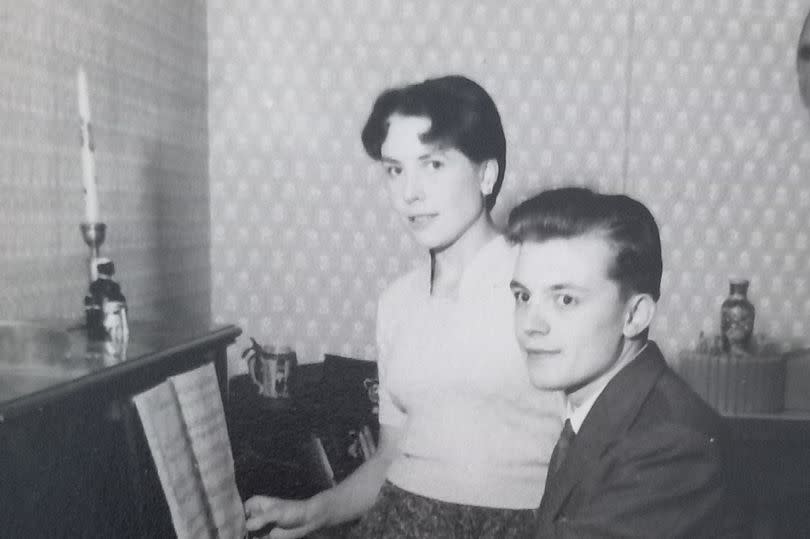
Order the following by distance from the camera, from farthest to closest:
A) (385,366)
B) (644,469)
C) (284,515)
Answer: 1. (385,366)
2. (284,515)
3. (644,469)

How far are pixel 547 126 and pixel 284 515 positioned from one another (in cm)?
105

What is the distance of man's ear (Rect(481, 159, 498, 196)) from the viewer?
1.16 meters

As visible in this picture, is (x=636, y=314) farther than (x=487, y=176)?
No

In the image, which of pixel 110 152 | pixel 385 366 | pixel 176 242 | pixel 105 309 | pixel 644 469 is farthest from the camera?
pixel 176 242

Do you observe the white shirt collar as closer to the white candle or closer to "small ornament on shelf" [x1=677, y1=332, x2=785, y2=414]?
the white candle

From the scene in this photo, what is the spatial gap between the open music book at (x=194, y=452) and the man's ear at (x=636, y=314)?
469 mm

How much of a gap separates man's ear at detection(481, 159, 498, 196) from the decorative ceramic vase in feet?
2.54

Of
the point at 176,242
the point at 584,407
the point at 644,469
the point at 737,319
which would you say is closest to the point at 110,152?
the point at 176,242

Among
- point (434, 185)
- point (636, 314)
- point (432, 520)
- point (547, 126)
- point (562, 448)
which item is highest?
point (547, 126)

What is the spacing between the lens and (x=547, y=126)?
5.80 feet

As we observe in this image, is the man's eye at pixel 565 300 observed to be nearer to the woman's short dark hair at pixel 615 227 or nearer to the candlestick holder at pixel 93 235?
the woman's short dark hair at pixel 615 227

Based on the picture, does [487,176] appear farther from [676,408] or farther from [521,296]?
[676,408]

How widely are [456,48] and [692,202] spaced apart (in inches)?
24.2

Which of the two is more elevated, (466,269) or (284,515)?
(466,269)
